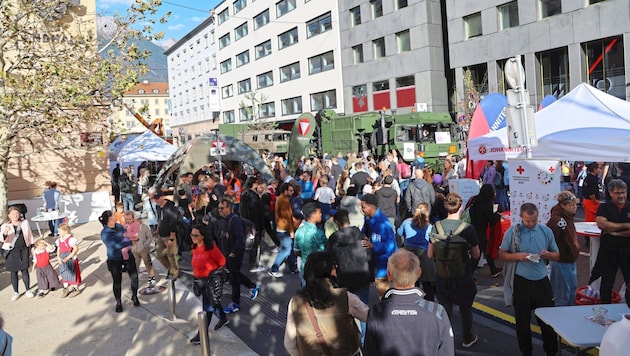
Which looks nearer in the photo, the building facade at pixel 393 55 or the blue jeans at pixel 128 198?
the blue jeans at pixel 128 198

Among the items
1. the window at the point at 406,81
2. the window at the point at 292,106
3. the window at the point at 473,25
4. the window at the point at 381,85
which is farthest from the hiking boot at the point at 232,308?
the window at the point at 292,106

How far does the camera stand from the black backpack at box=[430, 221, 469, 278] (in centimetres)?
518

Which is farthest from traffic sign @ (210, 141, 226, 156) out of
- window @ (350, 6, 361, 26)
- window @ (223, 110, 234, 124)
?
window @ (223, 110, 234, 124)

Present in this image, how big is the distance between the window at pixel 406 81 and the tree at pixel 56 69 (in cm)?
2411

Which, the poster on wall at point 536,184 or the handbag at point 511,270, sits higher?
the poster on wall at point 536,184

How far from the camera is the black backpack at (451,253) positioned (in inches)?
204

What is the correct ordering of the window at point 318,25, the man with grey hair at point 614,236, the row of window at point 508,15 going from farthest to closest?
the window at point 318,25 < the row of window at point 508,15 < the man with grey hair at point 614,236

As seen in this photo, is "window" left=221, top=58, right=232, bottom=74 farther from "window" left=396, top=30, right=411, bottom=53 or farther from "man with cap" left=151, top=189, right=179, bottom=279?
"man with cap" left=151, top=189, right=179, bottom=279

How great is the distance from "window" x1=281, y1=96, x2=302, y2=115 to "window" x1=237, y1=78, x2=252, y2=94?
23.6ft

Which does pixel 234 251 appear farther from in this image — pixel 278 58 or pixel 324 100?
pixel 278 58

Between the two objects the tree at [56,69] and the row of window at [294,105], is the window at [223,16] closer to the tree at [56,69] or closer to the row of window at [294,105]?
the row of window at [294,105]

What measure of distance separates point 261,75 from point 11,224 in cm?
4192

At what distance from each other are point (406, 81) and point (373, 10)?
6.14 metres

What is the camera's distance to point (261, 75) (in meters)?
49.1
